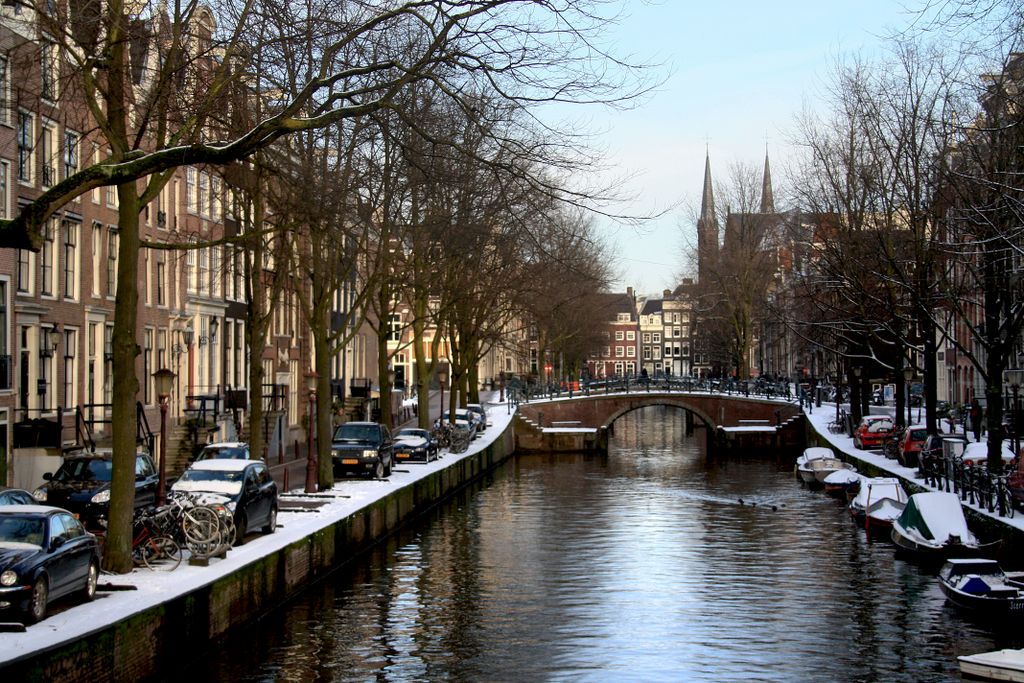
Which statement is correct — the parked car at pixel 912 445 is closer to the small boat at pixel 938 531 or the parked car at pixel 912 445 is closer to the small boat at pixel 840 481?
the small boat at pixel 840 481

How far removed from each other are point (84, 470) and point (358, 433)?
15657mm

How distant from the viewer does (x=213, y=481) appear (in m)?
28.5

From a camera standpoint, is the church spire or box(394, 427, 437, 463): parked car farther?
the church spire

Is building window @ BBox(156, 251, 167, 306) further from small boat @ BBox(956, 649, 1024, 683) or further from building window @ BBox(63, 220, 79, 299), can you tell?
small boat @ BBox(956, 649, 1024, 683)

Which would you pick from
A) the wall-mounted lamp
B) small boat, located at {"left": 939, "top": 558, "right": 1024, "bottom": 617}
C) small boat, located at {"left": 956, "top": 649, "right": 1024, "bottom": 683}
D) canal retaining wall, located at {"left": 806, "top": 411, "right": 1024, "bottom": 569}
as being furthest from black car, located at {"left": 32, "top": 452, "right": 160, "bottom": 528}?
canal retaining wall, located at {"left": 806, "top": 411, "right": 1024, "bottom": 569}

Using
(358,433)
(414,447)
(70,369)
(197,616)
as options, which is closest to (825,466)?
(414,447)

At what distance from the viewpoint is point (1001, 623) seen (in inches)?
974

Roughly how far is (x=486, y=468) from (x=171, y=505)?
133 feet

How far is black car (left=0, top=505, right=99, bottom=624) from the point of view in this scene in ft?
57.5

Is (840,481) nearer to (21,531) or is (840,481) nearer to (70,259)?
(70,259)

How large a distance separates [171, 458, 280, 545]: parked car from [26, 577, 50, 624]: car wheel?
8.30 metres

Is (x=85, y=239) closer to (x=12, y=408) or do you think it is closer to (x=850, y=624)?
(x=12, y=408)

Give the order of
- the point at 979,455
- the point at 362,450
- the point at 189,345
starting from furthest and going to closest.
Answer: the point at 189,345, the point at 362,450, the point at 979,455

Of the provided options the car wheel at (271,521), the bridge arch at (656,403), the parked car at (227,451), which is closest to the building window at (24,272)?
the parked car at (227,451)
